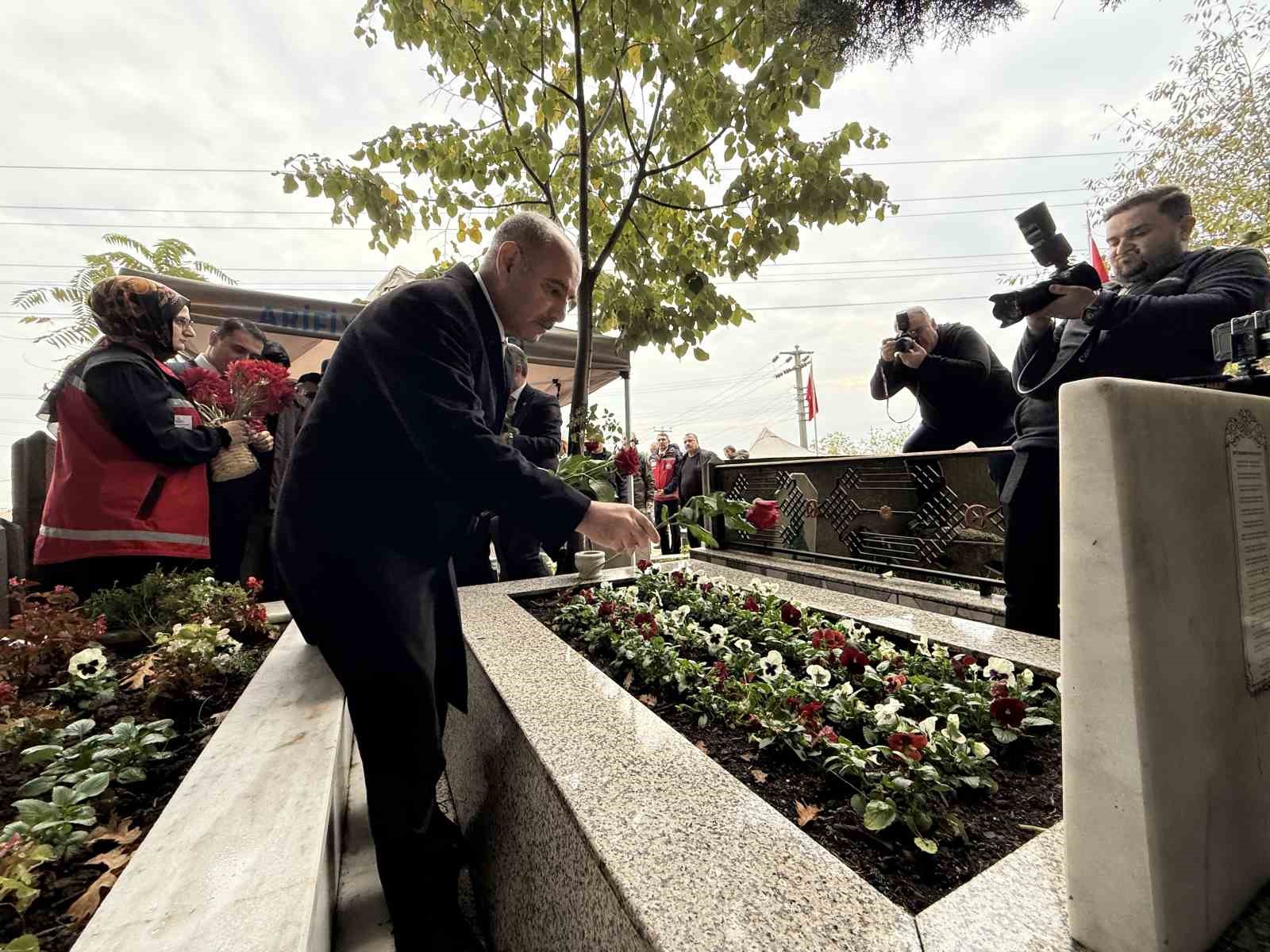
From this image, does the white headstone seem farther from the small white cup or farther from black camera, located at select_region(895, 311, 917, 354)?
the small white cup

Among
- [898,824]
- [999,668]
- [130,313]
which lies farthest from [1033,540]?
[130,313]

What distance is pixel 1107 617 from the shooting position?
2.34ft

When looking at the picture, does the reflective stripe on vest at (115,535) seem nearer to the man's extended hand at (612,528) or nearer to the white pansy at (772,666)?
the man's extended hand at (612,528)

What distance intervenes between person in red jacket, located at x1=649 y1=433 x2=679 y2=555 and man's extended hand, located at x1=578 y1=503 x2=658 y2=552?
689cm

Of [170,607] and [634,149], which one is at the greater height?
[634,149]

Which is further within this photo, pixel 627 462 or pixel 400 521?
pixel 627 462

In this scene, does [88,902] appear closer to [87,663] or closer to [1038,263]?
[87,663]

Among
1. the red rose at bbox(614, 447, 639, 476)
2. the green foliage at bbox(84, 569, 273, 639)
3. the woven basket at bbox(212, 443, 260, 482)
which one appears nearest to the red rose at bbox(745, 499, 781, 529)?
the red rose at bbox(614, 447, 639, 476)

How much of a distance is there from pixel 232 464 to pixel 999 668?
3.53 metres

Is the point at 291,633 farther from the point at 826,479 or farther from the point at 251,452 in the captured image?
the point at 826,479

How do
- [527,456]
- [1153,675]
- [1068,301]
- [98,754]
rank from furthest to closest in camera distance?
1. [527,456]
2. [1068,301]
3. [98,754]
4. [1153,675]

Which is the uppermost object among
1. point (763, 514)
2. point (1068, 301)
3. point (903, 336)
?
point (903, 336)

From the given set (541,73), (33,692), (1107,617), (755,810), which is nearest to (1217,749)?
(1107,617)

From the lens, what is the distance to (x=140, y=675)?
196 centimetres
